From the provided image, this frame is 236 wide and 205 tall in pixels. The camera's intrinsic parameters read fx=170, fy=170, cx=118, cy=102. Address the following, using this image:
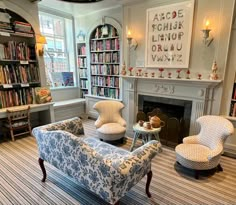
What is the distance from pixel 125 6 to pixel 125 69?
131 cm

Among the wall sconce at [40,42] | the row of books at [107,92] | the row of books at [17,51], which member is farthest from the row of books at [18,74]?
the row of books at [107,92]

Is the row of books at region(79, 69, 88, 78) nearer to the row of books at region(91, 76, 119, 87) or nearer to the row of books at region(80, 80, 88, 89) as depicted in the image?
the row of books at region(80, 80, 88, 89)

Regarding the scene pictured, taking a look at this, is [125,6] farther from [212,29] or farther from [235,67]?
[235,67]

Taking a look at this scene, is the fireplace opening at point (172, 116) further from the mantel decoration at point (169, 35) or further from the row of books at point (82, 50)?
the row of books at point (82, 50)

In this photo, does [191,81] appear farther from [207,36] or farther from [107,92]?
[107,92]

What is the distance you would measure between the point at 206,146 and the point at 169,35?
2025 mm

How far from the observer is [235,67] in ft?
8.68

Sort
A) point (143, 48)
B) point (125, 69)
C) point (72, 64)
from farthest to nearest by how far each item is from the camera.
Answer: point (72, 64) < point (125, 69) < point (143, 48)

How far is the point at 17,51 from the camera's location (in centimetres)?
357

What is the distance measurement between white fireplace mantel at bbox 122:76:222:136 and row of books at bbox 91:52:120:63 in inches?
26.2

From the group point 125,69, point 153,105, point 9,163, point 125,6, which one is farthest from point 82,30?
point 9,163

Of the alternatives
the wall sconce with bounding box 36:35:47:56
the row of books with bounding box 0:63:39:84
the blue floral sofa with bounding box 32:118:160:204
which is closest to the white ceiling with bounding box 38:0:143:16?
the wall sconce with bounding box 36:35:47:56

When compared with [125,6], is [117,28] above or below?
below

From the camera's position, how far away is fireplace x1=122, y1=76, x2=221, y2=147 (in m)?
2.91
